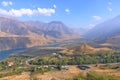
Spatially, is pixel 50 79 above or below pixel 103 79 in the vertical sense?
below

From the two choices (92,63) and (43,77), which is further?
(92,63)

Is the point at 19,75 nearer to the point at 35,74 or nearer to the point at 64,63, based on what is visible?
the point at 35,74

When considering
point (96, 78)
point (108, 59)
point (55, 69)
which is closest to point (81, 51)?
point (108, 59)

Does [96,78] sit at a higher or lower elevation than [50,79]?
higher

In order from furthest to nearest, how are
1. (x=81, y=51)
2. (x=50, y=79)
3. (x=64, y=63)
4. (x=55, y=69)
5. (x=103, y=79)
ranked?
(x=81, y=51) → (x=64, y=63) → (x=55, y=69) → (x=50, y=79) → (x=103, y=79)

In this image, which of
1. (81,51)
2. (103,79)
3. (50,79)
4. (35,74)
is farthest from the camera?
(81,51)

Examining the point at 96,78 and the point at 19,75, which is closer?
the point at 96,78

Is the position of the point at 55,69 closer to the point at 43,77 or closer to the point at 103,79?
the point at 43,77

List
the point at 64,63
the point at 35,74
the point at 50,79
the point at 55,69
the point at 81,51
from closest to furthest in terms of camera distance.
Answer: the point at 50,79, the point at 35,74, the point at 55,69, the point at 64,63, the point at 81,51

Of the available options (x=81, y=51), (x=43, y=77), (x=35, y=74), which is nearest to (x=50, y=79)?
(x=43, y=77)
